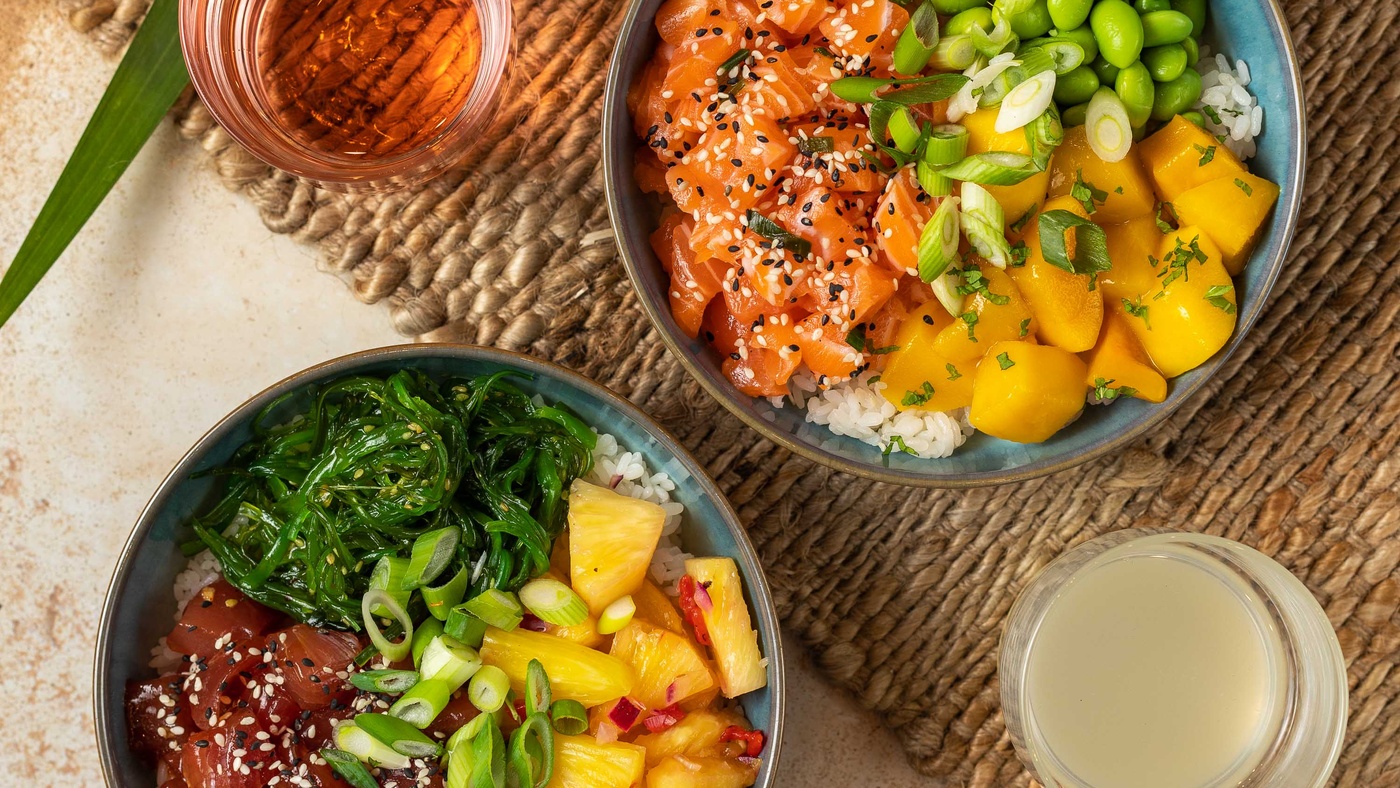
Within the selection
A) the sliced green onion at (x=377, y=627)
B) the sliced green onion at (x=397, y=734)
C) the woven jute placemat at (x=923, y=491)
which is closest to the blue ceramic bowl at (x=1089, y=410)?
the woven jute placemat at (x=923, y=491)

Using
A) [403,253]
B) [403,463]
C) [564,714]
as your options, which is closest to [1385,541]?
[564,714]

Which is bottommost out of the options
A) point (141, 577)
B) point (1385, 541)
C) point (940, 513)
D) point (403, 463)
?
point (141, 577)

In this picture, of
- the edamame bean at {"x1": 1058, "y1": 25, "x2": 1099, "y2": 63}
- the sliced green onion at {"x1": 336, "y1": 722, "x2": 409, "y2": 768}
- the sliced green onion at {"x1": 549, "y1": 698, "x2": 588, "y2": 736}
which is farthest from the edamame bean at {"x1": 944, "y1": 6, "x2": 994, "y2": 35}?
the sliced green onion at {"x1": 336, "y1": 722, "x2": 409, "y2": 768}

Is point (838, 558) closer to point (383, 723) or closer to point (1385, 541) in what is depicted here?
point (383, 723)

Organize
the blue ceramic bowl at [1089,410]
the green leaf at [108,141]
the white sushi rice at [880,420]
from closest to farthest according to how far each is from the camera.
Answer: the blue ceramic bowl at [1089,410]
the white sushi rice at [880,420]
the green leaf at [108,141]

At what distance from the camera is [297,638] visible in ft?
6.61

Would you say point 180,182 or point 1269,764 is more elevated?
point 1269,764

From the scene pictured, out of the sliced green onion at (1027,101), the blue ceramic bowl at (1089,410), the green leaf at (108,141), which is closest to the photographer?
the sliced green onion at (1027,101)

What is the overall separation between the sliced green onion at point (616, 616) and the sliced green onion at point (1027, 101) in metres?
1.08

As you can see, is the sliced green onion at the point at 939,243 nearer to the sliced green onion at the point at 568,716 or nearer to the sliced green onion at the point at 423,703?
the sliced green onion at the point at 568,716

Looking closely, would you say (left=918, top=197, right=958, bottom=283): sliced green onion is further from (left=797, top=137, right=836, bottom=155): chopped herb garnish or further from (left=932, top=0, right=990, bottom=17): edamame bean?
(left=932, top=0, right=990, bottom=17): edamame bean

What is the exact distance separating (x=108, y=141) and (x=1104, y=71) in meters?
2.02

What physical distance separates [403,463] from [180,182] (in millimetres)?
905

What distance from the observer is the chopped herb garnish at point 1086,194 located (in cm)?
193
